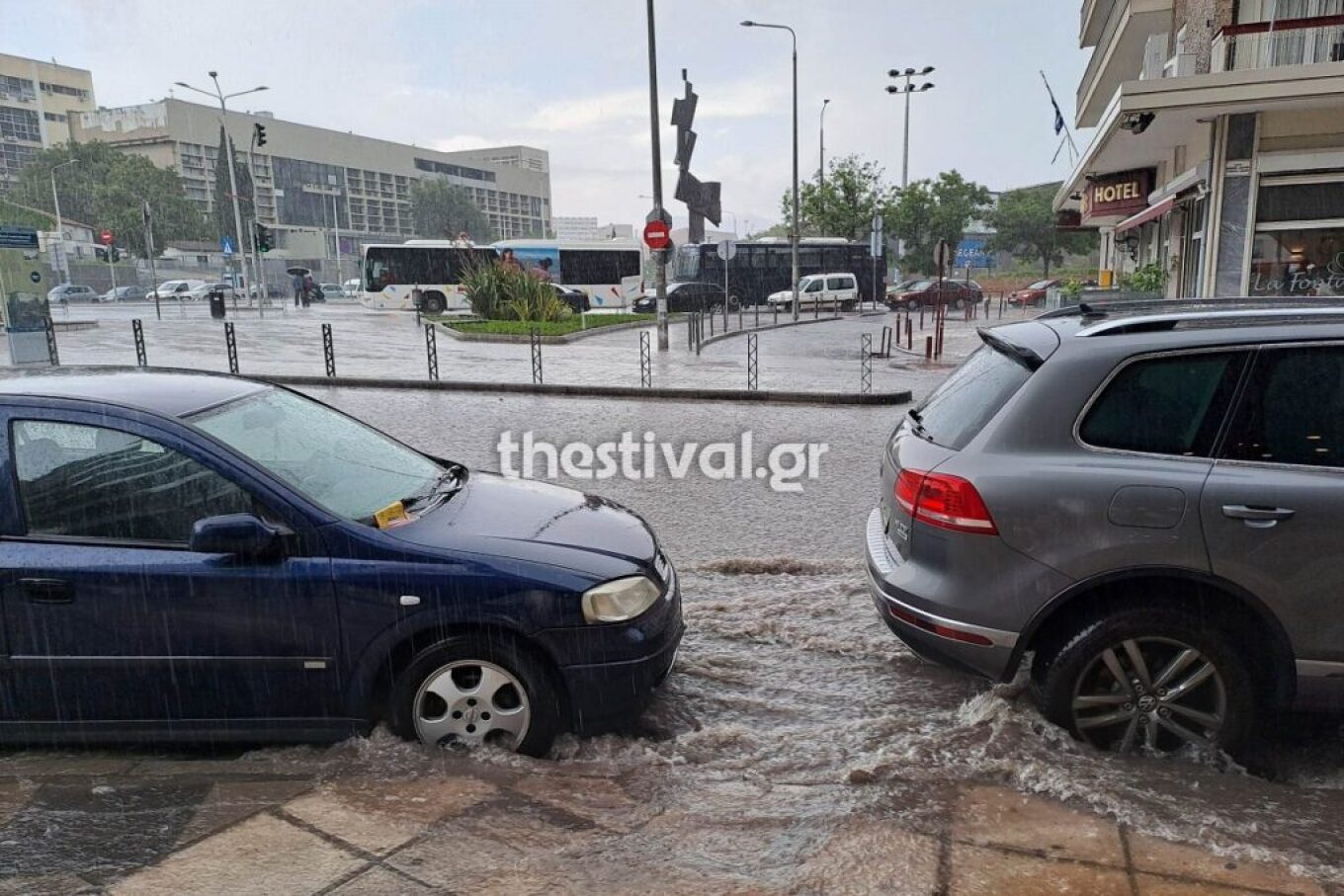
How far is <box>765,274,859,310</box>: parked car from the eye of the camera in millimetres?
41219

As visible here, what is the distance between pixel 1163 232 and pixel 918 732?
20859 mm

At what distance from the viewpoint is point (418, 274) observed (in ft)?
133

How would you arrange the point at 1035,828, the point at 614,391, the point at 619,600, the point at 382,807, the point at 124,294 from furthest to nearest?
the point at 124,294 < the point at 614,391 < the point at 619,600 < the point at 382,807 < the point at 1035,828

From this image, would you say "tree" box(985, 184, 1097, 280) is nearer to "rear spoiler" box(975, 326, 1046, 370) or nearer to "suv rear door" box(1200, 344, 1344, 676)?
"rear spoiler" box(975, 326, 1046, 370)

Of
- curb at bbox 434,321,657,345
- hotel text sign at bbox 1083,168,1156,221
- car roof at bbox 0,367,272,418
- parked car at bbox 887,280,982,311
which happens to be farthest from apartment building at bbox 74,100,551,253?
car roof at bbox 0,367,272,418

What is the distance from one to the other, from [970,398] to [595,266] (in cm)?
3986

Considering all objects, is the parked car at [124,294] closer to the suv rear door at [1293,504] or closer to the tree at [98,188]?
the tree at [98,188]

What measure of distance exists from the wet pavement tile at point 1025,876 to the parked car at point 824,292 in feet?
126

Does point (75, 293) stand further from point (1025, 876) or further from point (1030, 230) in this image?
point (1030, 230)

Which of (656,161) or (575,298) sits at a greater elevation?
Result: (656,161)

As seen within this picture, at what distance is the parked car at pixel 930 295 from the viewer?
141 ft

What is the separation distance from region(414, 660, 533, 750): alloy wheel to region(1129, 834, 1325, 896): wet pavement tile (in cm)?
215

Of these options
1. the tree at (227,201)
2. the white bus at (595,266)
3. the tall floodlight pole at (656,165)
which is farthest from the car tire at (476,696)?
the tree at (227,201)

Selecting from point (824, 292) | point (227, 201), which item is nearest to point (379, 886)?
point (824, 292)
